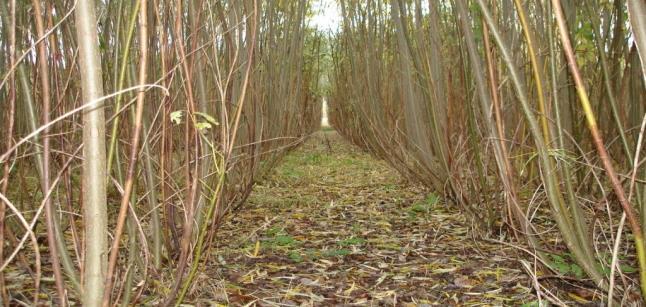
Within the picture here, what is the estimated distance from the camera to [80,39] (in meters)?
0.88

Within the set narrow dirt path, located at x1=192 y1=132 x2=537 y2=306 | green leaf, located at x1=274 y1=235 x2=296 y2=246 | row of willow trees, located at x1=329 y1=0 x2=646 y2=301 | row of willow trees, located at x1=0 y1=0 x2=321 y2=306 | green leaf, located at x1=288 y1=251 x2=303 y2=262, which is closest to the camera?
row of willow trees, located at x1=0 y1=0 x2=321 y2=306

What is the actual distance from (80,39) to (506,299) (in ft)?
5.01

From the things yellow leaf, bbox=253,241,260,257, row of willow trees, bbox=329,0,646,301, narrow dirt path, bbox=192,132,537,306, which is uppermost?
row of willow trees, bbox=329,0,646,301

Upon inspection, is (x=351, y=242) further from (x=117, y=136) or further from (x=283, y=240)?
(x=117, y=136)

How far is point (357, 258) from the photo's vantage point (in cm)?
241

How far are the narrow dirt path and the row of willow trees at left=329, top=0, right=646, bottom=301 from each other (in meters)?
0.18

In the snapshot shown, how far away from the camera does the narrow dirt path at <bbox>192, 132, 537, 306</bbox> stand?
1901 millimetres

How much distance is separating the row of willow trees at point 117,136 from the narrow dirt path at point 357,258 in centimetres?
21

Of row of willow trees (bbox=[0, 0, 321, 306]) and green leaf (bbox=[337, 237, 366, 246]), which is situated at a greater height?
row of willow trees (bbox=[0, 0, 321, 306])

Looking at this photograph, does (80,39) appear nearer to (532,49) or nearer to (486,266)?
(532,49)

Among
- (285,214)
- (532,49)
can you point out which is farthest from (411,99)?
(532,49)

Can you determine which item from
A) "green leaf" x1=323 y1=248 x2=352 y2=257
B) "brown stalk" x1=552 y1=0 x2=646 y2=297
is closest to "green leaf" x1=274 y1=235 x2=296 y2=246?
"green leaf" x1=323 y1=248 x2=352 y2=257

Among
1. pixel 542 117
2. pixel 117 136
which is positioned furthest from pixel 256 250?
pixel 542 117

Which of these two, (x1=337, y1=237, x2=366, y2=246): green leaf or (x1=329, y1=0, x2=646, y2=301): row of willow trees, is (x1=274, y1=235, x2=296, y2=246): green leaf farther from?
(x1=329, y1=0, x2=646, y2=301): row of willow trees
